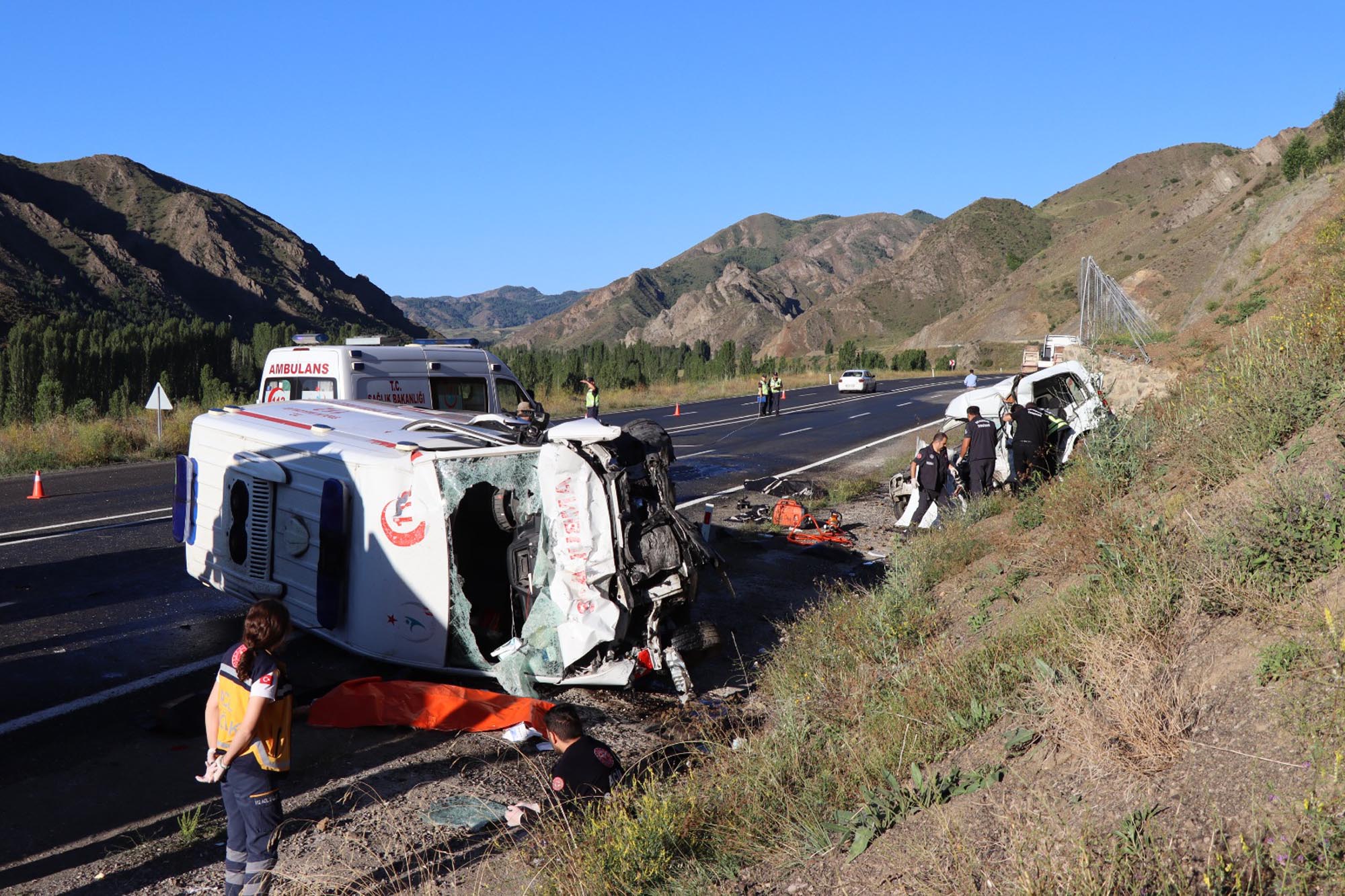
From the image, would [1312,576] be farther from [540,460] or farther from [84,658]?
[84,658]

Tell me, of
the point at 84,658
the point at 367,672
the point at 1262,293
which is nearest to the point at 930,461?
the point at 367,672

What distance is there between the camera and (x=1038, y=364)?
Answer: 725 inches

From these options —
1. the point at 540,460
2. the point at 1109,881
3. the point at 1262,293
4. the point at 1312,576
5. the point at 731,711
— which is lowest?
the point at 731,711

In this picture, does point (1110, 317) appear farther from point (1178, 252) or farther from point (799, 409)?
point (1178, 252)

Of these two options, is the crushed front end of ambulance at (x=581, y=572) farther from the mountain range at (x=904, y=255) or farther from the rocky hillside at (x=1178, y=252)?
the mountain range at (x=904, y=255)

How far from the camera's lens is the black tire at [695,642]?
7.29 meters

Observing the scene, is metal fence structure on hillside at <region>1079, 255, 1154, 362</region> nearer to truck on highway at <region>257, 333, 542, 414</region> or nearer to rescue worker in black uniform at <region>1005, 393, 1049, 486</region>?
rescue worker in black uniform at <region>1005, 393, 1049, 486</region>

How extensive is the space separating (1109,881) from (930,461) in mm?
9940

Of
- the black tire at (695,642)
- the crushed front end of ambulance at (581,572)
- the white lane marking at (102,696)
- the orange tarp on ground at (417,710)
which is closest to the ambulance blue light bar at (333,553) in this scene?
the orange tarp on ground at (417,710)

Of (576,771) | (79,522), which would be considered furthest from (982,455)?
(79,522)

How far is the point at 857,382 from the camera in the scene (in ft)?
155

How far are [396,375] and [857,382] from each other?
3649cm

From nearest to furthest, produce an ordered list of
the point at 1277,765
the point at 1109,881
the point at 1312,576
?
the point at 1109,881 → the point at 1277,765 → the point at 1312,576

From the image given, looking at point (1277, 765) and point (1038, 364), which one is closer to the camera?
point (1277, 765)
